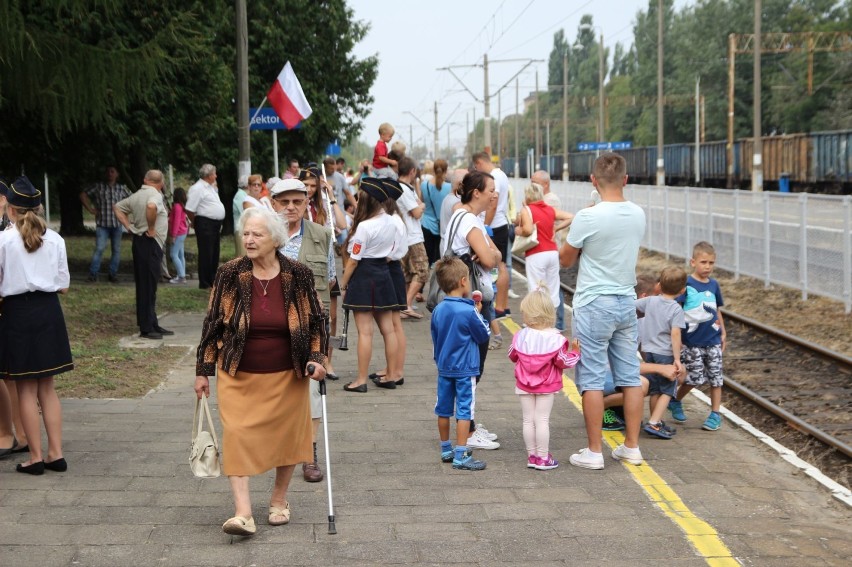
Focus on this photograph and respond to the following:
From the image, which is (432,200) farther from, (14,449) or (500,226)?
(14,449)

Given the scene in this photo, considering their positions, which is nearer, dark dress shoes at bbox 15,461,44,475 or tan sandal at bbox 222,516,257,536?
tan sandal at bbox 222,516,257,536

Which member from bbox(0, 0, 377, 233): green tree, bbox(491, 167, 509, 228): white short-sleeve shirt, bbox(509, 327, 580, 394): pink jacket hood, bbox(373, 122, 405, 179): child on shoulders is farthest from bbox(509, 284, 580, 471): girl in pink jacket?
bbox(373, 122, 405, 179): child on shoulders

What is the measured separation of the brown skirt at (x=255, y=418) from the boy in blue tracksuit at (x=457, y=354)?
5.27 ft

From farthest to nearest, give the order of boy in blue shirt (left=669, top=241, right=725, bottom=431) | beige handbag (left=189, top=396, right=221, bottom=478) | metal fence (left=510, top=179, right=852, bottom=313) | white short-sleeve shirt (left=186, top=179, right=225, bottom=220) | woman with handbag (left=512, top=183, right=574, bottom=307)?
white short-sleeve shirt (left=186, top=179, right=225, bottom=220)
metal fence (left=510, top=179, right=852, bottom=313)
woman with handbag (left=512, top=183, right=574, bottom=307)
boy in blue shirt (left=669, top=241, right=725, bottom=431)
beige handbag (left=189, top=396, right=221, bottom=478)

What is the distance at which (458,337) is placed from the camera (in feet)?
24.0

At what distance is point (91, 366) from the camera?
10672 mm

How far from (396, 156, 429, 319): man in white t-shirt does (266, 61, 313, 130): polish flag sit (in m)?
4.34

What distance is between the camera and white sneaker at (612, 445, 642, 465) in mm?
7314

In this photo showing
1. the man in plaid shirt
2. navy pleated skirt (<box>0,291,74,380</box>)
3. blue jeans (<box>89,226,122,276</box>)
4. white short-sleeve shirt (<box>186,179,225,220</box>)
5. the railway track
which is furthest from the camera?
blue jeans (<box>89,226,122,276</box>)

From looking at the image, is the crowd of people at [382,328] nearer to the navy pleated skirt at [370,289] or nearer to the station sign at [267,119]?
the navy pleated skirt at [370,289]

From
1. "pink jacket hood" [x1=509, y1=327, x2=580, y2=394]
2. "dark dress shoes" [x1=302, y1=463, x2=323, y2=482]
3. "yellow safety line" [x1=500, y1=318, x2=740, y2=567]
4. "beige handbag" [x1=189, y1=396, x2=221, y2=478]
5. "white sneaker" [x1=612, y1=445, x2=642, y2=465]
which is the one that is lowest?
"yellow safety line" [x1=500, y1=318, x2=740, y2=567]

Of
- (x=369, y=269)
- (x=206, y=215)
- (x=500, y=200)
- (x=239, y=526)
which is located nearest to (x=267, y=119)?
(x=206, y=215)

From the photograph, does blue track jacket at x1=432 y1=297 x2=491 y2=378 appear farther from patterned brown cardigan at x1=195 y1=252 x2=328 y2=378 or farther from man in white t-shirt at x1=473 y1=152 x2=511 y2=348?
man in white t-shirt at x1=473 y1=152 x2=511 y2=348

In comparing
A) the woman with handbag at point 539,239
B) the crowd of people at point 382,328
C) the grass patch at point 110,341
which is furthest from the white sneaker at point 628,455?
the grass patch at point 110,341
